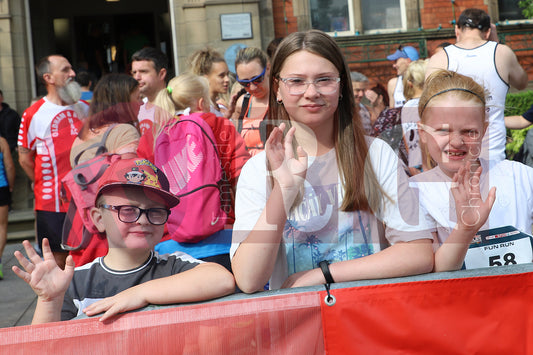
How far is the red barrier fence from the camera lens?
196 cm

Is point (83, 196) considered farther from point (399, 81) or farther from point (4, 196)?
point (399, 81)

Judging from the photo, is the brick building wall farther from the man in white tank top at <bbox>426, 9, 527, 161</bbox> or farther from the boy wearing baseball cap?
the boy wearing baseball cap

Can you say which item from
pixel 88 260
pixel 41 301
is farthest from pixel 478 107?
pixel 88 260

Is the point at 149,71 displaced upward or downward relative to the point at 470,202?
upward

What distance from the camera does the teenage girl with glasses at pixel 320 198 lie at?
2.17 meters

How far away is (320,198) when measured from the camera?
2398mm

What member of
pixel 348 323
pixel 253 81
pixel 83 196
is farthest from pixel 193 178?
pixel 253 81

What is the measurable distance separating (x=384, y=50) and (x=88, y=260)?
9.70 meters

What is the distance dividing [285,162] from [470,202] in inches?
25.5

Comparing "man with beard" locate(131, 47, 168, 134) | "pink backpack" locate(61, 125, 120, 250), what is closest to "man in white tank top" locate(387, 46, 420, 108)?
"man with beard" locate(131, 47, 168, 134)

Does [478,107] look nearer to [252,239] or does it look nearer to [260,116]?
[252,239]

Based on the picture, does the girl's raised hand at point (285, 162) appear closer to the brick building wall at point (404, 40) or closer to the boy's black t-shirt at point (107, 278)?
the boy's black t-shirt at point (107, 278)

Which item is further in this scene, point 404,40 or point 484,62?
point 404,40

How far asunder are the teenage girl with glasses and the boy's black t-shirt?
45 centimetres
